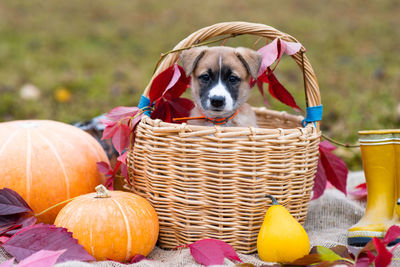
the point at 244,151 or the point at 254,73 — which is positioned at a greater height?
the point at 254,73

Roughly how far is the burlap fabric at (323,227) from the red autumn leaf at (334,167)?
0.27m

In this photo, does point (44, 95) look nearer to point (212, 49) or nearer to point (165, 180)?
point (212, 49)

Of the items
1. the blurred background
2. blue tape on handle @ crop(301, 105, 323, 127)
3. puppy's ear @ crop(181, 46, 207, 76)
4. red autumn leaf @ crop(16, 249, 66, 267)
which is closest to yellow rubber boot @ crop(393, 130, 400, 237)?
blue tape on handle @ crop(301, 105, 323, 127)

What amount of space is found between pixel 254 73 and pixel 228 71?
0.17 meters

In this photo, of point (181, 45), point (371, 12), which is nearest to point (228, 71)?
point (181, 45)

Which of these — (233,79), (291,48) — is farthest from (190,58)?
(291,48)

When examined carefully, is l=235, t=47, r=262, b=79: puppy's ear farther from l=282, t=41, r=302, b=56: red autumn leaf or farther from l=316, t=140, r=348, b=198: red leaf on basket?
l=316, t=140, r=348, b=198: red leaf on basket

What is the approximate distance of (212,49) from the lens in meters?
2.78

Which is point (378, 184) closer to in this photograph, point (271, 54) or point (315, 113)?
point (315, 113)

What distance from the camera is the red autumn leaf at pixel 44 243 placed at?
1.98 m

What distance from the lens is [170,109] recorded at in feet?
8.86

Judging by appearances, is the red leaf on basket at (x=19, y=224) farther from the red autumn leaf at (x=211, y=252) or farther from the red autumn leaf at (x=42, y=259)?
the red autumn leaf at (x=211, y=252)

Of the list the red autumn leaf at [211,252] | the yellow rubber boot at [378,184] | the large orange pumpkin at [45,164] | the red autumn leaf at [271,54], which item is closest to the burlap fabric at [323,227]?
the red autumn leaf at [211,252]

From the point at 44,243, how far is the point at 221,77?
1381 millimetres
